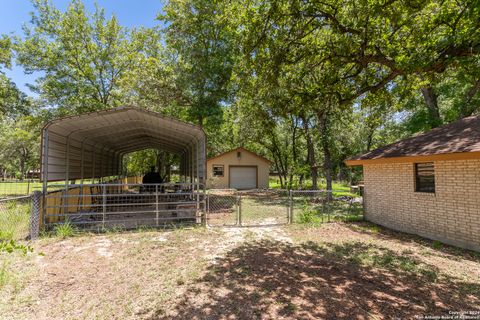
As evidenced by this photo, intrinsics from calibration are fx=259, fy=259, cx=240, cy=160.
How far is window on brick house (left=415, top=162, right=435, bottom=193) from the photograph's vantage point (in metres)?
7.38

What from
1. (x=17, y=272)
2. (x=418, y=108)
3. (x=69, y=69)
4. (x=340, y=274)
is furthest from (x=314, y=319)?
(x=69, y=69)

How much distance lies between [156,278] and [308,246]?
12.3 ft

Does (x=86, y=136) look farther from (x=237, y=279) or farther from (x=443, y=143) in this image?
(x=443, y=143)

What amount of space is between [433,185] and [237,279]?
20.9 ft

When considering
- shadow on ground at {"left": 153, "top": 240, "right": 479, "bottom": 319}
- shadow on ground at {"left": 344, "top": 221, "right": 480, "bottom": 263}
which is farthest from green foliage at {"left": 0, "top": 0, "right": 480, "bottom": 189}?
shadow on ground at {"left": 153, "top": 240, "right": 479, "bottom": 319}

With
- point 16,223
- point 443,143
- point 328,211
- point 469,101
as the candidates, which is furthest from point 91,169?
point 469,101

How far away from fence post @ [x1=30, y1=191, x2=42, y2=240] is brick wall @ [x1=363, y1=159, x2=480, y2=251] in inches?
419

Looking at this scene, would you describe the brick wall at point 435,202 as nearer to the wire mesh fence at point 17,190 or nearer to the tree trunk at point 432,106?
the tree trunk at point 432,106

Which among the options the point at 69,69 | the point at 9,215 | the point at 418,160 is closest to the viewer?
the point at 418,160

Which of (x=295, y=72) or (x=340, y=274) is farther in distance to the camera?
(x=295, y=72)

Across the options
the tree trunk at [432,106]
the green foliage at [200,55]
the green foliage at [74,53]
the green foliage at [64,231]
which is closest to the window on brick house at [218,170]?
the green foliage at [74,53]

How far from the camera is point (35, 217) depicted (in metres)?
6.88

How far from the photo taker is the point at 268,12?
20.1ft

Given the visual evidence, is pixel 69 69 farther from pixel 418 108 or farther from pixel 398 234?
pixel 418 108
